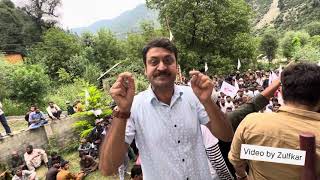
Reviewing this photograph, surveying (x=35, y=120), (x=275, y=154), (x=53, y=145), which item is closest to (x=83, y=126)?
(x=53, y=145)

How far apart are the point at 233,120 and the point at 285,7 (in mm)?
90386

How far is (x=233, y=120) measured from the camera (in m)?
3.20

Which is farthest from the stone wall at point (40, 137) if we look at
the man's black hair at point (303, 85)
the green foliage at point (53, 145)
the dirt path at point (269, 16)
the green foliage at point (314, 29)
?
the dirt path at point (269, 16)

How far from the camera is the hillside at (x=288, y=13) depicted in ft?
227

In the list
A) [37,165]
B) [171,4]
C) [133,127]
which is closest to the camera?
[133,127]

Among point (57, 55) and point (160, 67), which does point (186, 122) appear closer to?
point (160, 67)

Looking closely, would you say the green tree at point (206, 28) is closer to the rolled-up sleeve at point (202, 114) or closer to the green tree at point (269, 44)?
the rolled-up sleeve at point (202, 114)

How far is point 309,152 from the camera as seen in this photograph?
5.30 ft

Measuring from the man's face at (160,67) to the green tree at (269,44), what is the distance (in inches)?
1971

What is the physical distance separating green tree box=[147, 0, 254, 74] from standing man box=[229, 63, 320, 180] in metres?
21.7

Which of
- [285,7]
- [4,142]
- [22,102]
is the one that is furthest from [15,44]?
[285,7]

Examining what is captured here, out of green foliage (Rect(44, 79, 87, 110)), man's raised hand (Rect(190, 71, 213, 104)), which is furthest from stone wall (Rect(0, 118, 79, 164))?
man's raised hand (Rect(190, 71, 213, 104))

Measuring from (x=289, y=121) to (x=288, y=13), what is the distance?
8470cm

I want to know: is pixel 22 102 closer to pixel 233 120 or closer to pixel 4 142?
pixel 4 142
